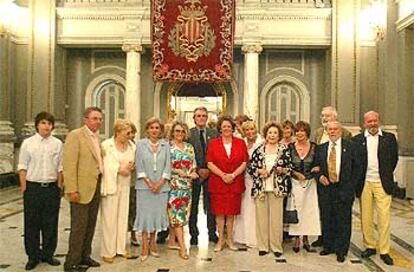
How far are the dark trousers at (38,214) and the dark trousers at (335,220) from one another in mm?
2945

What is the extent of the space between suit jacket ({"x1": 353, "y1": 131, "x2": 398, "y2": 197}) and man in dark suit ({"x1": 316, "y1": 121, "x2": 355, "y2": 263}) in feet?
0.30

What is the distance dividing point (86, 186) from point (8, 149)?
27.3 feet

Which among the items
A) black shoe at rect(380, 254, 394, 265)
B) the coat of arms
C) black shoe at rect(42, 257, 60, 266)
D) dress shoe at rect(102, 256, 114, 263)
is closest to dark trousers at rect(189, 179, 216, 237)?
dress shoe at rect(102, 256, 114, 263)

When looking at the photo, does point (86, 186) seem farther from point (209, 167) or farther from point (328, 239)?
point (328, 239)

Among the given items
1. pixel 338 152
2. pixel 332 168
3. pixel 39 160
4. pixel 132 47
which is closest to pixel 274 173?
pixel 332 168

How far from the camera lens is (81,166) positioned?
5168 mm

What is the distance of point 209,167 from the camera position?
20.0 feet

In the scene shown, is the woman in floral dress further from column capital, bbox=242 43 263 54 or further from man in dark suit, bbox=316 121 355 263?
column capital, bbox=242 43 263 54

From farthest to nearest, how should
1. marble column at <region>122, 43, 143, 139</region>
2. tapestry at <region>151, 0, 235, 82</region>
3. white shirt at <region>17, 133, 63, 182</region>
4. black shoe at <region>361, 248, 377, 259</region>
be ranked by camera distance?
marble column at <region>122, 43, 143, 139</region> → tapestry at <region>151, 0, 235, 82</region> → black shoe at <region>361, 248, 377, 259</region> → white shirt at <region>17, 133, 63, 182</region>

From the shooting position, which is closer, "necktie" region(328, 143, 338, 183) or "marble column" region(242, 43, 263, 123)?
"necktie" region(328, 143, 338, 183)

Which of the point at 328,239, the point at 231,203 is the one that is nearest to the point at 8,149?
the point at 231,203

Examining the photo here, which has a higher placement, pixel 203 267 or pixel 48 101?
pixel 48 101

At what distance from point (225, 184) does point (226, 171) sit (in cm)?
15

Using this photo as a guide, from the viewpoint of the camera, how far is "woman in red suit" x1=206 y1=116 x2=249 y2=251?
6078mm
